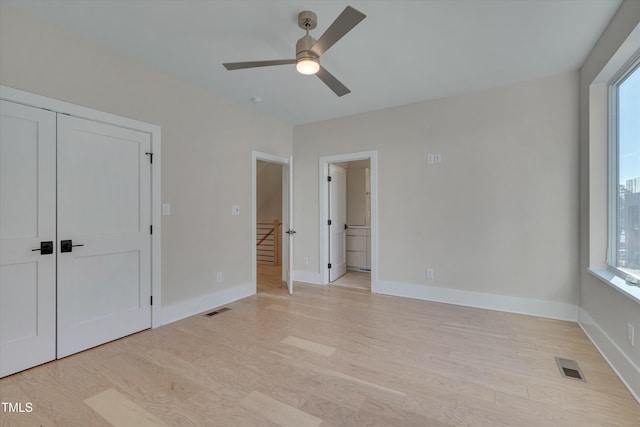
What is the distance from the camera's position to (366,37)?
2.42m

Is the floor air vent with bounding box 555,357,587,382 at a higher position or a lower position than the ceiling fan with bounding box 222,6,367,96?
lower

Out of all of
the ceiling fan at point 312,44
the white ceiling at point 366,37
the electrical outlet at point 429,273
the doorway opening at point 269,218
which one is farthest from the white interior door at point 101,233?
the electrical outlet at point 429,273

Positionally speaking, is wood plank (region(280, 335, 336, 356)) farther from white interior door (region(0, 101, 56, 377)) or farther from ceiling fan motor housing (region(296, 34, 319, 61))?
ceiling fan motor housing (region(296, 34, 319, 61))

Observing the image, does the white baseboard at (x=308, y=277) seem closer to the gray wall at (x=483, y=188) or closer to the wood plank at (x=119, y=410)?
the gray wall at (x=483, y=188)

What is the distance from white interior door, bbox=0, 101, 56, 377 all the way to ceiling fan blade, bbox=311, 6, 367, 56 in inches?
88.2

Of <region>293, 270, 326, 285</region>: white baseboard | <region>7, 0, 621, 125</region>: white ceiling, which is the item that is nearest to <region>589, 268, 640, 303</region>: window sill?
<region>7, 0, 621, 125</region>: white ceiling

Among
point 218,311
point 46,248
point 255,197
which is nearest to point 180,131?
point 255,197

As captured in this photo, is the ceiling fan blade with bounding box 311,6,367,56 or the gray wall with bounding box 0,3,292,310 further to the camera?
the gray wall with bounding box 0,3,292,310

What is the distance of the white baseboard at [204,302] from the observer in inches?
123

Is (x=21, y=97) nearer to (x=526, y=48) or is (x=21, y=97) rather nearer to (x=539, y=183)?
(x=526, y=48)

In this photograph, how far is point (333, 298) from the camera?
13.1 ft

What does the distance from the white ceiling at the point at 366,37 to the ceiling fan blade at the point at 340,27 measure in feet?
1.09

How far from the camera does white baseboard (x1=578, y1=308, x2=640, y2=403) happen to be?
6.12 ft

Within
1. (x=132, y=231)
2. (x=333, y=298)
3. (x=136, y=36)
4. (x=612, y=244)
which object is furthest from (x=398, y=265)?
(x=136, y=36)
